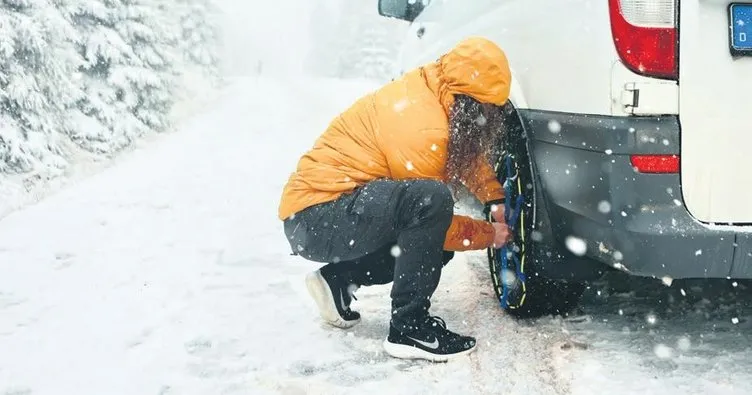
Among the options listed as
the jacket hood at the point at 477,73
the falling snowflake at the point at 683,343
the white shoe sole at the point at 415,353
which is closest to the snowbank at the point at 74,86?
the white shoe sole at the point at 415,353

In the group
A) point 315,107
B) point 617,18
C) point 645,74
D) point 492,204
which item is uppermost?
point 617,18

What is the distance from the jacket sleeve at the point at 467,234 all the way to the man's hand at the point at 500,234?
0.03 meters

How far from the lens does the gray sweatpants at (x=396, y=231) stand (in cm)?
262

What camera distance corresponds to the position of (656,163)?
2.09 m

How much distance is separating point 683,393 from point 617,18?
4.31 feet

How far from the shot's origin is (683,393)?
7.38 feet

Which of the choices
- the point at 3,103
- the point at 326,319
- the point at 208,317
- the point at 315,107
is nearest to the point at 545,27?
the point at 326,319

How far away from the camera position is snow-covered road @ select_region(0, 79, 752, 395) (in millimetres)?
2473

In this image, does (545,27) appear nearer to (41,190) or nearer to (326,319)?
(326,319)

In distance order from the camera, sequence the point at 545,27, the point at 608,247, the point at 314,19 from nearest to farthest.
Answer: the point at 608,247
the point at 545,27
the point at 314,19

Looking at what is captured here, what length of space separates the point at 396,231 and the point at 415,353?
517mm

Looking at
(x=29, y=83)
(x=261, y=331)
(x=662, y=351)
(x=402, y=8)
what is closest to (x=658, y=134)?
(x=662, y=351)

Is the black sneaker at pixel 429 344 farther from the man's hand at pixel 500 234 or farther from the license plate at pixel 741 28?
the license plate at pixel 741 28

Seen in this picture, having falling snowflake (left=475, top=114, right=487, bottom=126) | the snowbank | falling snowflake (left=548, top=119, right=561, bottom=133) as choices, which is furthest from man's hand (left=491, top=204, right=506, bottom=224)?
the snowbank
